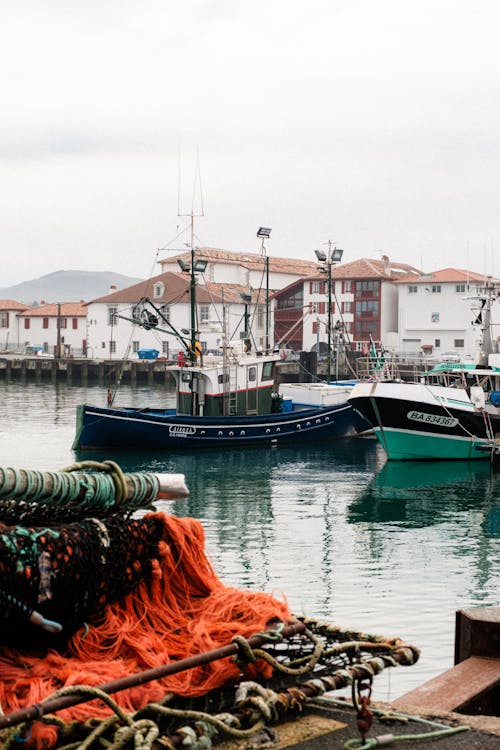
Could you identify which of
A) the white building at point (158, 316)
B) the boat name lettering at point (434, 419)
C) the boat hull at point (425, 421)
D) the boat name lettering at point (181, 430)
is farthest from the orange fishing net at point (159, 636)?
the white building at point (158, 316)

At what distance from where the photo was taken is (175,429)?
1189 inches

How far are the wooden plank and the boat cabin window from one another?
88.4ft

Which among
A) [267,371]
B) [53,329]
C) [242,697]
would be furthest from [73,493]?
[53,329]

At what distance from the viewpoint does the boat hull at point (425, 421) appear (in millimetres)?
27531

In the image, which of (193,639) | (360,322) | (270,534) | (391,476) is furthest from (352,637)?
(360,322)

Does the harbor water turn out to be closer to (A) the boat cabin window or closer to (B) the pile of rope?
(B) the pile of rope

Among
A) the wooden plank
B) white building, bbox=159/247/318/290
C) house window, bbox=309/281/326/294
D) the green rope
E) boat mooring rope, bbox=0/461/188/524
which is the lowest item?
the wooden plank

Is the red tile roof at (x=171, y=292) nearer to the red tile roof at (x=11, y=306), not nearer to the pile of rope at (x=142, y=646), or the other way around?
the red tile roof at (x=11, y=306)

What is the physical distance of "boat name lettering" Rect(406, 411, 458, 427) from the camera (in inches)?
1092

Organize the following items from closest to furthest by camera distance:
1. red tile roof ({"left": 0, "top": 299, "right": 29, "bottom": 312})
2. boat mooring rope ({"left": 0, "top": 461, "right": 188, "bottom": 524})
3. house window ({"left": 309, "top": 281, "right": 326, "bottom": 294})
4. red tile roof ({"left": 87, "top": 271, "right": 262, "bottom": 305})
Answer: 1. boat mooring rope ({"left": 0, "top": 461, "right": 188, "bottom": 524})
2. house window ({"left": 309, "top": 281, "right": 326, "bottom": 294})
3. red tile roof ({"left": 87, "top": 271, "right": 262, "bottom": 305})
4. red tile roof ({"left": 0, "top": 299, "right": 29, "bottom": 312})

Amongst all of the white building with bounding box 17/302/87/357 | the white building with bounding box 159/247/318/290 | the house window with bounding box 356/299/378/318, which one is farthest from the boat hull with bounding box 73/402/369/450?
the white building with bounding box 17/302/87/357

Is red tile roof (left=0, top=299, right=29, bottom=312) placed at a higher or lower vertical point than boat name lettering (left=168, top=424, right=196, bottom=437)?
higher

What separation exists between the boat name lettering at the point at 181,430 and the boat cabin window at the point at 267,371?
10.8 feet

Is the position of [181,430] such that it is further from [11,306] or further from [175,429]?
[11,306]
